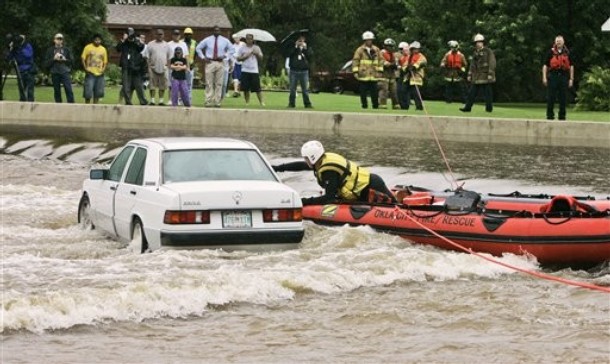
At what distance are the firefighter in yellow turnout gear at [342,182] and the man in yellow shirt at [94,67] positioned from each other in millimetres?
16767

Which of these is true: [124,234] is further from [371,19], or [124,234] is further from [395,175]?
[371,19]

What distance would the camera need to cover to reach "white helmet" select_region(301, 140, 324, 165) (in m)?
15.6

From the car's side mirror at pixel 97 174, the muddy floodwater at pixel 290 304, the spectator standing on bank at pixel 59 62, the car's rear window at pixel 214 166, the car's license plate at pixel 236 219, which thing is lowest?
the muddy floodwater at pixel 290 304

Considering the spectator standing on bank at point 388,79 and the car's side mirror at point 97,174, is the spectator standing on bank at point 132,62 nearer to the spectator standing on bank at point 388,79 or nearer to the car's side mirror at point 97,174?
the spectator standing on bank at point 388,79

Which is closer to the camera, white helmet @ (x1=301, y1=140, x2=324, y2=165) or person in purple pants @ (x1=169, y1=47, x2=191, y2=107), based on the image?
white helmet @ (x1=301, y1=140, x2=324, y2=165)

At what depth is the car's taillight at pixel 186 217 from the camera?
44.2 ft

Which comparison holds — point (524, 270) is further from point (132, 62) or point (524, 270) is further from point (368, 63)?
point (132, 62)

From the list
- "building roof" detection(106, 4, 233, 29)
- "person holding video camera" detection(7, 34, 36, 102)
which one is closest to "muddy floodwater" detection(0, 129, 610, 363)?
"person holding video camera" detection(7, 34, 36, 102)

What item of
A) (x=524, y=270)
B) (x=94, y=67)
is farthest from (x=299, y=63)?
(x=524, y=270)

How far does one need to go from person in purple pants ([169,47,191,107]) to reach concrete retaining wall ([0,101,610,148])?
3.31 feet

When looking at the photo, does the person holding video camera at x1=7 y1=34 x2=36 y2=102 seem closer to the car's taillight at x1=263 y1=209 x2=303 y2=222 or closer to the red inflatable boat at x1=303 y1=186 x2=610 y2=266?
the red inflatable boat at x1=303 y1=186 x2=610 y2=266

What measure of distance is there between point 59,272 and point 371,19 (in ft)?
170

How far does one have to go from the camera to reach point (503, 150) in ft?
84.1

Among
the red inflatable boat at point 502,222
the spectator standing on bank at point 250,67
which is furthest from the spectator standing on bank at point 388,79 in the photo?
the red inflatable boat at point 502,222
